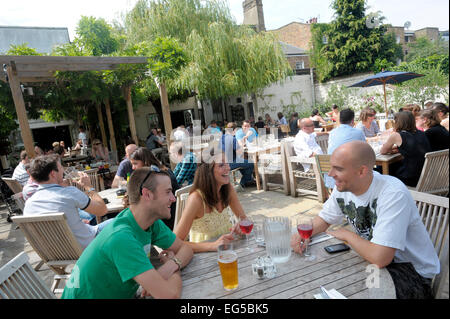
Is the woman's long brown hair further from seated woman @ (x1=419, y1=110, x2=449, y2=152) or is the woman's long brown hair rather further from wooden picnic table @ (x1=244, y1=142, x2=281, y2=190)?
wooden picnic table @ (x1=244, y1=142, x2=281, y2=190)

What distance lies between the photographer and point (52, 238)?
102 inches

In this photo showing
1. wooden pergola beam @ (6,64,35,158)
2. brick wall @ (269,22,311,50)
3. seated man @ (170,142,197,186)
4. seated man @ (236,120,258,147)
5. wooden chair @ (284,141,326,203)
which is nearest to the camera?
seated man @ (170,142,197,186)

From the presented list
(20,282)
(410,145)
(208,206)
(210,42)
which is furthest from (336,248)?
(210,42)

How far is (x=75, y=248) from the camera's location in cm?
261

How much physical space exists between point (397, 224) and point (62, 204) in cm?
264

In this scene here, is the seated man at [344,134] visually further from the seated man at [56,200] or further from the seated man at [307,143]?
the seated man at [56,200]

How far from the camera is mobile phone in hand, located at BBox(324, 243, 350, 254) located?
1.64 meters

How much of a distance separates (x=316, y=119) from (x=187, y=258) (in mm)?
10228

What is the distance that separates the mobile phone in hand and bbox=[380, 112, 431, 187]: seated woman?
2.77 metres

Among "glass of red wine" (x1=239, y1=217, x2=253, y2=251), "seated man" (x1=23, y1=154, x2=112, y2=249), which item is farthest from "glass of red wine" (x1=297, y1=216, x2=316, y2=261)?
"seated man" (x1=23, y1=154, x2=112, y2=249)

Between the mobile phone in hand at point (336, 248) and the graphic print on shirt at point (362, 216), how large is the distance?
0.19 meters

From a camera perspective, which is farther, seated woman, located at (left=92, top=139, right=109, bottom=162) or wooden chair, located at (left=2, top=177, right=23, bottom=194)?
seated woman, located at (left=92, top=139, right=109, bottom=162)

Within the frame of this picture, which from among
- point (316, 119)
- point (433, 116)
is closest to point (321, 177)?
point (433, 116)

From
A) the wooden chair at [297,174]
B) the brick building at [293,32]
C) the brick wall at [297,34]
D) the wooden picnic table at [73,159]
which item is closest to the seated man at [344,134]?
the wooden chair at [297,174]
